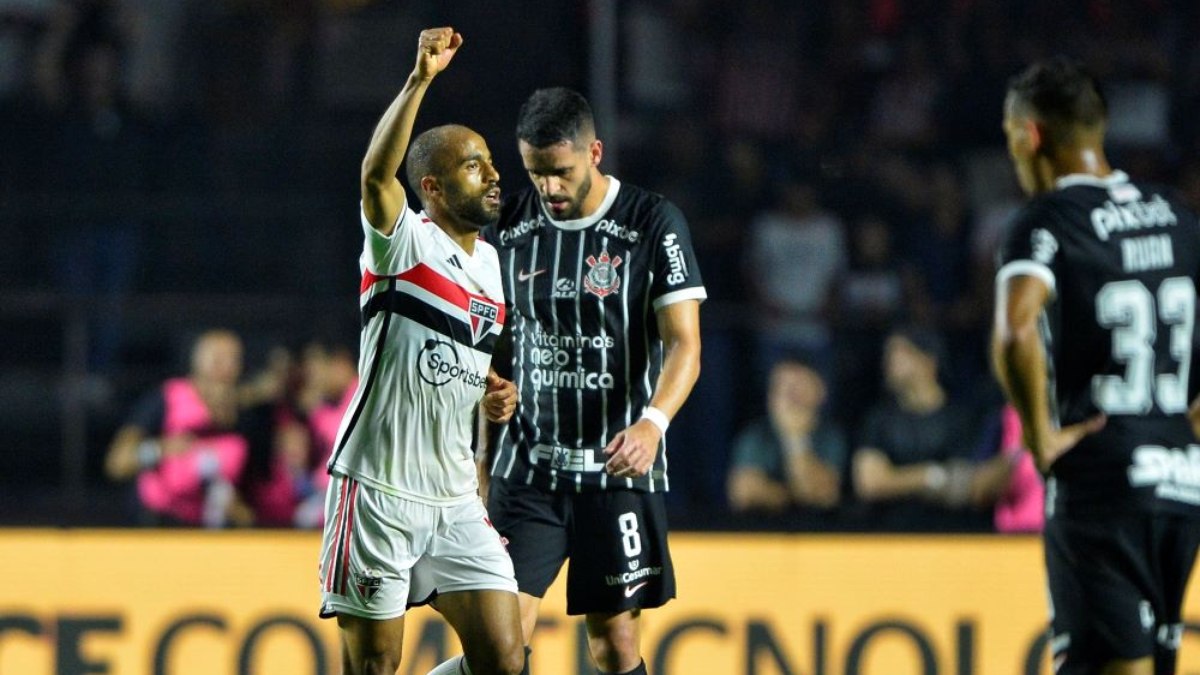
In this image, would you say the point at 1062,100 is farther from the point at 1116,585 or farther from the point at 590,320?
the point at 590,320

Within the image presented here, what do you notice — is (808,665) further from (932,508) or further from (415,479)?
(415,479)

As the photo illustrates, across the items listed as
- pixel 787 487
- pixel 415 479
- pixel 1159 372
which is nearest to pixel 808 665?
pixel 787 487

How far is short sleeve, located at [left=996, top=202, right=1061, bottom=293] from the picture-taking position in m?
4.00

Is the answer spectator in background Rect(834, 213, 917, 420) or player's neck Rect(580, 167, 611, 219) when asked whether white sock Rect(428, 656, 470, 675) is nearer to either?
player's neck Rect(580, 167, 611, 219)

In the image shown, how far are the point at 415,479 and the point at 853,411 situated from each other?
393cm

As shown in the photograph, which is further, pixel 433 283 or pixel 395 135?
pixel 433 283

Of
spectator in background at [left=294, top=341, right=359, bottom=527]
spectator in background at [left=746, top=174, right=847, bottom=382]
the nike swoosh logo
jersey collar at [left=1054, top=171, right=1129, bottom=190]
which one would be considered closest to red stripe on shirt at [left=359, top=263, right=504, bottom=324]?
the nike swoosh logo

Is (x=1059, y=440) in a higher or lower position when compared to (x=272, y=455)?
higher

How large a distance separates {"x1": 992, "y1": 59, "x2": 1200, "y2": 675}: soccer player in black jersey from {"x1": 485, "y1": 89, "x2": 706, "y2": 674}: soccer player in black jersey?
127 centimetres

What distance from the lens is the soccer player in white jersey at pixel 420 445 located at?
4.73 metres

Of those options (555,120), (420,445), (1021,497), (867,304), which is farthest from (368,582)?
(867,304)

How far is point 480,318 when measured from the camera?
15.9ft

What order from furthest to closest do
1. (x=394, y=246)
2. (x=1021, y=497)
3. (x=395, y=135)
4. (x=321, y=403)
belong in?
(x=321, y=403) → (x=1021, y=497) → (x=394, y=246) → (x=395, y=135)

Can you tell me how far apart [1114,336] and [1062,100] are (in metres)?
0.55
